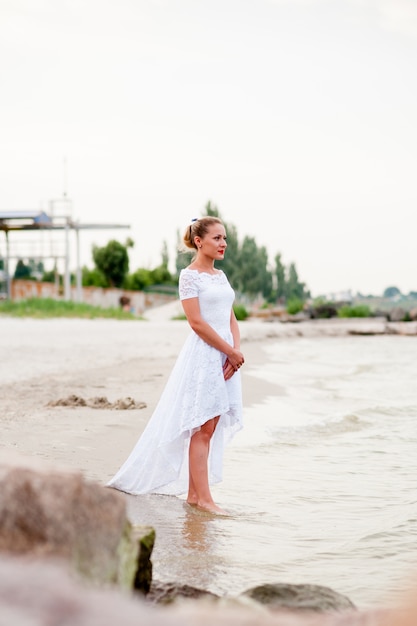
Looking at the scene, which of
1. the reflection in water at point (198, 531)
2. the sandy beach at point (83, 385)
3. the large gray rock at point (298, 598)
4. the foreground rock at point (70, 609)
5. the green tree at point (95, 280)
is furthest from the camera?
the green tree at point (95, 280)

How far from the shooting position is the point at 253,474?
6625 millimetres

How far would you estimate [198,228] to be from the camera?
17.7 feet

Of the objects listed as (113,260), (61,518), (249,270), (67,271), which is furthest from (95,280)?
(61,518)

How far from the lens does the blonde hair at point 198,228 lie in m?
5.39

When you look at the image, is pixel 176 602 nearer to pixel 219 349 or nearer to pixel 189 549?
pixel 189 549

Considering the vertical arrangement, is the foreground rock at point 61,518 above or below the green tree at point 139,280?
below

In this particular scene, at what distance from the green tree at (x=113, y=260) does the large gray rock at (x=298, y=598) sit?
57.6 m

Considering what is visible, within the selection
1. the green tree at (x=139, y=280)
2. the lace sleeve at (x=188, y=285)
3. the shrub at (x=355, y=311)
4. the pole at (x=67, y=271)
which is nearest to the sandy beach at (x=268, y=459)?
the lace sleeve at (x=188, y=285)

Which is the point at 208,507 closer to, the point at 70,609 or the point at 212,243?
the point at 212,243

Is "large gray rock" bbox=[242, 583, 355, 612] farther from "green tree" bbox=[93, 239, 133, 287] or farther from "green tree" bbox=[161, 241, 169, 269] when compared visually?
"green tree" bbox=[161, 241, 169, 269]

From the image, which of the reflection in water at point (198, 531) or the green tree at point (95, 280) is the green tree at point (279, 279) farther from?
the reflection in water at point (198, 531)

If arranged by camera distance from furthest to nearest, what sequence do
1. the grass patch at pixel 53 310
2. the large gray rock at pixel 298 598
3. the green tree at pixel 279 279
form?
the green tree at pixel 279 279 < the grass patch at pixel 53 310 < the large gray rock at pixel 298 598

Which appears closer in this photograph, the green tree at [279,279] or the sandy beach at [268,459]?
the sandy beach at [268,459]

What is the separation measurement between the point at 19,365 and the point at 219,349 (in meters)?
9.39
